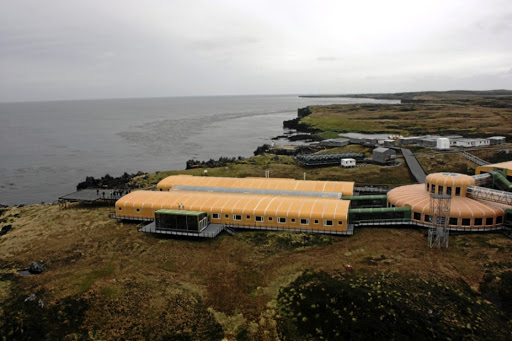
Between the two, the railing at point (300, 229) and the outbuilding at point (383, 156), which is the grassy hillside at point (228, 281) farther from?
the outbuilding at point (383, 156)

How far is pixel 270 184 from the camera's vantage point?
5847 cm

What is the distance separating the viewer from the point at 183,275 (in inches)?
1401

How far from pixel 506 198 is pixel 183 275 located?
38.8 metres

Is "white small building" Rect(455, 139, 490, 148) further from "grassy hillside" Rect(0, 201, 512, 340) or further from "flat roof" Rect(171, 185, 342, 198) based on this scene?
"grassy hillside" Rect(0, 201, 512, 340)

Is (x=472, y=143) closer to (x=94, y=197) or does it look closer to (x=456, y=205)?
(x=456, y=205)

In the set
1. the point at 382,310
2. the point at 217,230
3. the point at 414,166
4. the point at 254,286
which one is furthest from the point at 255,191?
the point at 414,166

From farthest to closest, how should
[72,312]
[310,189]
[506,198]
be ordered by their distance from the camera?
[310,189] < [506,198] < [72,312]

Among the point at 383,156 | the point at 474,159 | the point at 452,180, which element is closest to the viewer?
the point at 452,180

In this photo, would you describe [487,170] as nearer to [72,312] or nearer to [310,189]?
[310,189]

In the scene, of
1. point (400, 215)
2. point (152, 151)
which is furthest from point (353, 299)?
point (152, 151)

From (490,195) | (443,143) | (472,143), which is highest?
(443,143)

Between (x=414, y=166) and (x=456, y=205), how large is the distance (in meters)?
33.7

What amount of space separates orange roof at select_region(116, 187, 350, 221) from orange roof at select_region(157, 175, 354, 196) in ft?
16.7

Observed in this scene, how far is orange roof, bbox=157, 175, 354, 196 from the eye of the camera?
55938 mm
